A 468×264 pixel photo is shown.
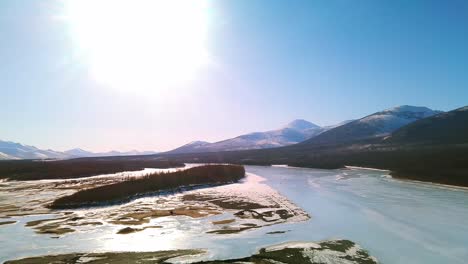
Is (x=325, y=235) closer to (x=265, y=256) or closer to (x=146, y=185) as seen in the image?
(x=265, y=256)

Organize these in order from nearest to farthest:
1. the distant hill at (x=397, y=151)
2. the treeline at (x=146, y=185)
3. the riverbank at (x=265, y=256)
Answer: the riverbank at (x=265, y=256) < the treeline at (x=146, y=185) < the distant hill at (x=397, y=151)

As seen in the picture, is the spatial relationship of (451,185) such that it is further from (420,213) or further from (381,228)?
(381,228)

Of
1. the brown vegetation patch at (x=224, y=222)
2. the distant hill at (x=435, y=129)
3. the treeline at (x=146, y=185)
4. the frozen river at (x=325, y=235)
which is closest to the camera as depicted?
the frozen river at (x=325, y=235)

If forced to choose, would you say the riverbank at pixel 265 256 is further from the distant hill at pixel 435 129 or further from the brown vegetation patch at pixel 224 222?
the distant hill at pixel 435 129

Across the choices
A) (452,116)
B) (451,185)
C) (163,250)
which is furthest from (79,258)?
(452,116)

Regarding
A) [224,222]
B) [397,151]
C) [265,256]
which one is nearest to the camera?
[265,256]

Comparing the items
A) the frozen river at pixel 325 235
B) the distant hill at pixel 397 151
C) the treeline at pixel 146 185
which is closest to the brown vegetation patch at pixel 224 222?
the frozen river at pixel 325 235

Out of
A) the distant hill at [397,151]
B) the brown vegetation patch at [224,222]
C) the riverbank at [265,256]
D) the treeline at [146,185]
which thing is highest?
the distant hill at [397,151]

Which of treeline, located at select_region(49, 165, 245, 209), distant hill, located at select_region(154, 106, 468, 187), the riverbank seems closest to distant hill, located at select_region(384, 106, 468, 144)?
distant hill, located at select_region(154, 106, 468, 187)

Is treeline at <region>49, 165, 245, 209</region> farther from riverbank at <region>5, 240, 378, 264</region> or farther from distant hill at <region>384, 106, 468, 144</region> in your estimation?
distant hill at <region>384, 106, 468, 144</region>

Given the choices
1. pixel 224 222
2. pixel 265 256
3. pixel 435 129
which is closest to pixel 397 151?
pixel 435 129
